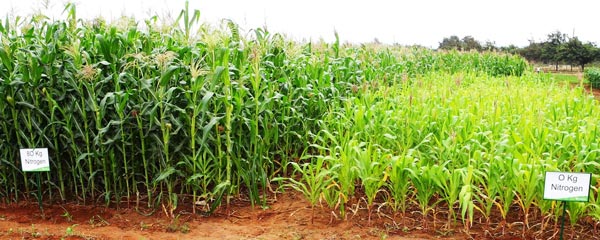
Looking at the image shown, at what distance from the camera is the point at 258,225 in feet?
14.5

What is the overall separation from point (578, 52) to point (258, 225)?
128 feet

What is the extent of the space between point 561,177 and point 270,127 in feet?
8.86

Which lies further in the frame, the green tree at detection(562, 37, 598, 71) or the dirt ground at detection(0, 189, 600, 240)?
the green tree at detection(562, 37, 598, 71)

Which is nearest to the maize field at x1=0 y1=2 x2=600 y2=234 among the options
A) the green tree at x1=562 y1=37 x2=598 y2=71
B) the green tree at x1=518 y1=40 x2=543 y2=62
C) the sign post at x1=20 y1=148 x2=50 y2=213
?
the sign post at x1=20 y1=148 x2=50 y2=213

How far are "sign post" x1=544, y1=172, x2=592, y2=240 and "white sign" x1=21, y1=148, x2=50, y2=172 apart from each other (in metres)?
3.76

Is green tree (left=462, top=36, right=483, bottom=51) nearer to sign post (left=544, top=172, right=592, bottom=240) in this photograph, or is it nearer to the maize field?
the maize field

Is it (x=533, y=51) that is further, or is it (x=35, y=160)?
(x=533, y=51)

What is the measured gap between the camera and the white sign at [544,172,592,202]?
3.43 metres

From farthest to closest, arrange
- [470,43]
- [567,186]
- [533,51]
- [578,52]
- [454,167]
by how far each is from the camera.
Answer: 1. [533,51]
2. [470,43]
3. [578,52]
4. [454,167]
5. [567,186]

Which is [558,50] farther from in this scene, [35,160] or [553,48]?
[35,160]

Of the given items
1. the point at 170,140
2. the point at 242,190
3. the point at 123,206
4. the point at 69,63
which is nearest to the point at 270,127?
the point at 242,190

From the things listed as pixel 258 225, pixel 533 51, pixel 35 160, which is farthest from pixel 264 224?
pixel 533 51

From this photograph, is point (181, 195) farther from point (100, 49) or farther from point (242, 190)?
point (100, 49)

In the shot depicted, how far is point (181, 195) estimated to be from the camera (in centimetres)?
484
